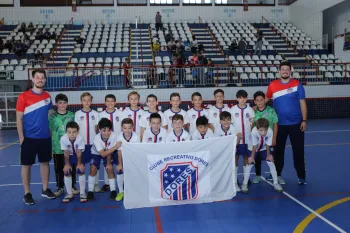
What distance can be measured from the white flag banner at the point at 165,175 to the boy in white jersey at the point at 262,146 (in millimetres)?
992

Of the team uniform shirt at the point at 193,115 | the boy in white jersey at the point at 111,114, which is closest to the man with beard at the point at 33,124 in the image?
the boy in white jersey at the point at 111,114

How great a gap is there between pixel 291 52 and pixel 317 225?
18.9 m

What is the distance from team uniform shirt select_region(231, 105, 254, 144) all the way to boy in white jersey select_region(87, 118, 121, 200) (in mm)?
2198

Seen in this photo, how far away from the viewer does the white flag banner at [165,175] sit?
480cm

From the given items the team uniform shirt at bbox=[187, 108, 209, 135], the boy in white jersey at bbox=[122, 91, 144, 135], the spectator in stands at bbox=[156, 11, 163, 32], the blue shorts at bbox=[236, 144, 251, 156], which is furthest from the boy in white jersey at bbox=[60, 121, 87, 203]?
the spectator in stands at bbox=[156, 11, 163, 32]

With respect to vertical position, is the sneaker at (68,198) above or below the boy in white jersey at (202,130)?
below

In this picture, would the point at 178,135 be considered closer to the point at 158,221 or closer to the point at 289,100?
the point at 158,221

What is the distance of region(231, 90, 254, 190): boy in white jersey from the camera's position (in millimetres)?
5961

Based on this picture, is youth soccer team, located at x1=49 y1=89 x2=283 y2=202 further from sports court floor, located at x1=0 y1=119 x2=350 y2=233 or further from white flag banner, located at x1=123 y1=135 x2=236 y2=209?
white flag banner, located at x1=123 y1=135 x2=236 y2=209

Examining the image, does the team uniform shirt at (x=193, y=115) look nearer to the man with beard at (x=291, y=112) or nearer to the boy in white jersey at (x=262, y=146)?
the boy in white jersey at (x=262, y=146)

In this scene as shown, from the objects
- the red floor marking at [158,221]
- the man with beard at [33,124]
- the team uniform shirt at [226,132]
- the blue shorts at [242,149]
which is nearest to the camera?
the red floor marking at [158,221]

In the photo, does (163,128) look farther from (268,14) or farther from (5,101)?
(268,14)

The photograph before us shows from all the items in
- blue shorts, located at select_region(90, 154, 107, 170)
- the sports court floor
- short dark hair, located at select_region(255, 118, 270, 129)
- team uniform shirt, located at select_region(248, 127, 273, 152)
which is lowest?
the sports court floor

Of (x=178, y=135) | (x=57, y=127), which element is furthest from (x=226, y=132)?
(x=57, y=127)
